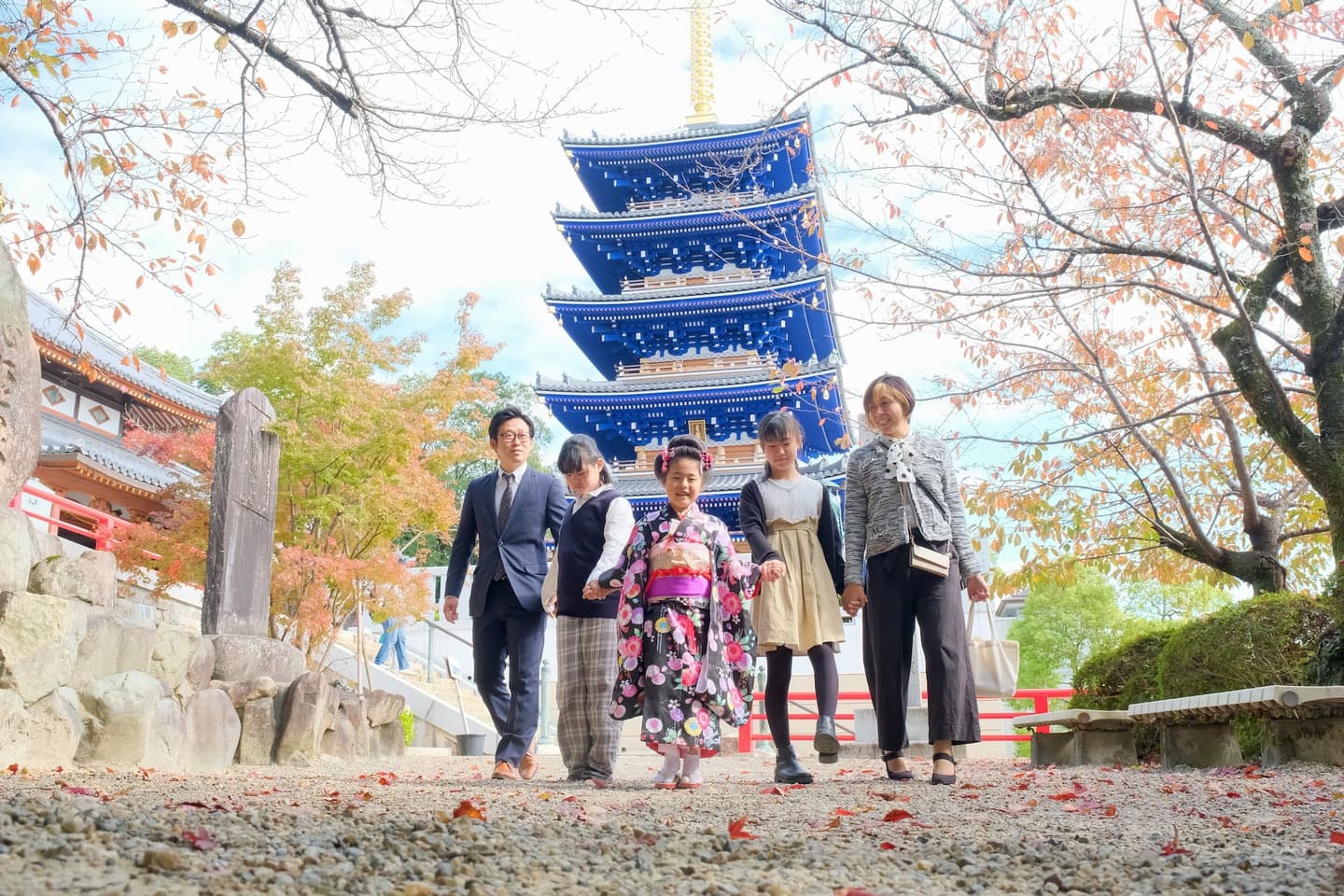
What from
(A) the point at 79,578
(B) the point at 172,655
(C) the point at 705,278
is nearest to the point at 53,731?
(A) the point at 79,578

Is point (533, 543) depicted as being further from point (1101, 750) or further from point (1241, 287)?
point (1241, 287)

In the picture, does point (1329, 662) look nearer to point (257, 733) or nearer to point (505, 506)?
point (505, 506)

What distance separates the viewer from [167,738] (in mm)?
5262

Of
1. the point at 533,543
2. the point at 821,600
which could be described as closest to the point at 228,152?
the point at 533,543

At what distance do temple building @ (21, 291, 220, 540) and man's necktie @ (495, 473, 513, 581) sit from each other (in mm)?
10951

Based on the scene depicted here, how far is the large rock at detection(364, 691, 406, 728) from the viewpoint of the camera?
786 centimetres

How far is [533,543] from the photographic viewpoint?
4988 millimetres

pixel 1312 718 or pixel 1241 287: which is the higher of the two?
pixel 1241 287

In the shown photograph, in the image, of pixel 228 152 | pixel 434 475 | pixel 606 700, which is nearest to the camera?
pixel 606 700

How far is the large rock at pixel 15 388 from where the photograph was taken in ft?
15.8

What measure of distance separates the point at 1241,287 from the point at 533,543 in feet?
14.6

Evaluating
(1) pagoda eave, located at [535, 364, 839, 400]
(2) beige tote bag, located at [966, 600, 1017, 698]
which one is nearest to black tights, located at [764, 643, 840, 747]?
(2) beige tote bag, located at [966, 600, 1017, 698]

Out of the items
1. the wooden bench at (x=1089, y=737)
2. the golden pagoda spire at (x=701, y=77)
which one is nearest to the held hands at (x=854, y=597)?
the wooden bench at (x=1089, y=737)

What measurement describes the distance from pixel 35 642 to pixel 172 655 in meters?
0.96
